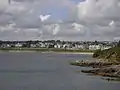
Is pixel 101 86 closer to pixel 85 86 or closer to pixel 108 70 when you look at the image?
pixel 85 86

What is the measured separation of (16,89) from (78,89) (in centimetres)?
1078

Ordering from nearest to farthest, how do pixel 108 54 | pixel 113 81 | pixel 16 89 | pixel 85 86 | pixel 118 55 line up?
pixel 16 89 → pixel 85 86 → pixel 113 81 → pixel 118 55 → pixel 108 54

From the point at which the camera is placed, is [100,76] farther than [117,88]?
Yes

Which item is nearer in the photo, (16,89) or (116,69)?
(16,89)

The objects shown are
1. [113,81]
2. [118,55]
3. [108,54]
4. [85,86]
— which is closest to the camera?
[85,86]

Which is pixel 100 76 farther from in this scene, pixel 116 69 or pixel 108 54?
pixel 108 54

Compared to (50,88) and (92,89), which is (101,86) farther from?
(50,88)

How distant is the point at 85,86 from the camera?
65.6 m

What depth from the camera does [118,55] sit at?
130 meters

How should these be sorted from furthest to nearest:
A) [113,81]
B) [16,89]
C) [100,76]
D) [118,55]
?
[118,55], [100,76], [113,81], [16,89]

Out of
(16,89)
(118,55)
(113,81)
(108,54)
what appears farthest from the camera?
(108,54)

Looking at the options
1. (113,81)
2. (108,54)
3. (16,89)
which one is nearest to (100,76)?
(113,81)

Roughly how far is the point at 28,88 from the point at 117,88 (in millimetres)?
16026

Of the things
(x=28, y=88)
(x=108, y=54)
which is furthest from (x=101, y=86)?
(x=108, y=54)
